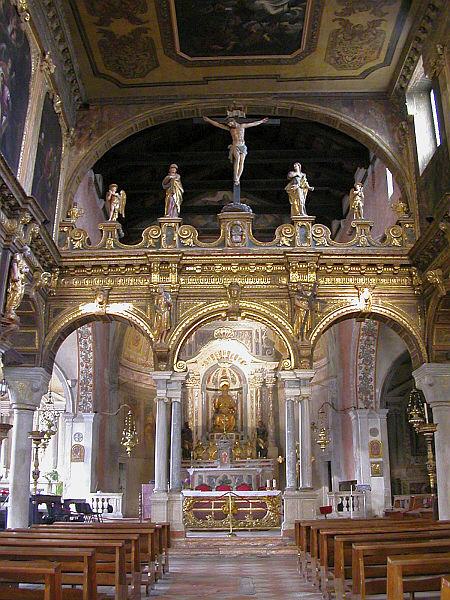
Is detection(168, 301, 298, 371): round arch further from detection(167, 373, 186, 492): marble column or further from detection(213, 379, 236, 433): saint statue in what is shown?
detection(213, 379, 236, 433): saint statue

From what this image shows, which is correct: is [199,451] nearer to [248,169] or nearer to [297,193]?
[248,169]

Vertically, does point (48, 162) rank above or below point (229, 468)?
above

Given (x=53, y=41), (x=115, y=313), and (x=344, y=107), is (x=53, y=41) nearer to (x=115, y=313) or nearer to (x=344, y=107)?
(x=115, y=313)

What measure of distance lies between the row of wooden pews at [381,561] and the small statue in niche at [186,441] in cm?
1686

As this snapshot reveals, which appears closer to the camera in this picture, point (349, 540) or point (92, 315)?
point (349, 540)

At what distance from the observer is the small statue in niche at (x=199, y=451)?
84.9ft

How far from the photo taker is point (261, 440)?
85.7ft

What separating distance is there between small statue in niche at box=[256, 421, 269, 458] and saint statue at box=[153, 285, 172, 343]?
11511 millimetres

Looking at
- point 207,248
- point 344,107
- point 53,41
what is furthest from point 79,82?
point 344,107

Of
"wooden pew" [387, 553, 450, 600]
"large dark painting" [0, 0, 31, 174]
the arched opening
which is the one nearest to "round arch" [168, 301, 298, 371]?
the arched opening

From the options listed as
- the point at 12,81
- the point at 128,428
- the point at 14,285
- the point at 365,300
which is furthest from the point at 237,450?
the point at 12,81

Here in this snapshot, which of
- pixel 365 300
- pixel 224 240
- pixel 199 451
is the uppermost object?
pixel 224 240

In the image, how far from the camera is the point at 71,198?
17.0 meters

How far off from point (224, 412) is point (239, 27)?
1560cm
